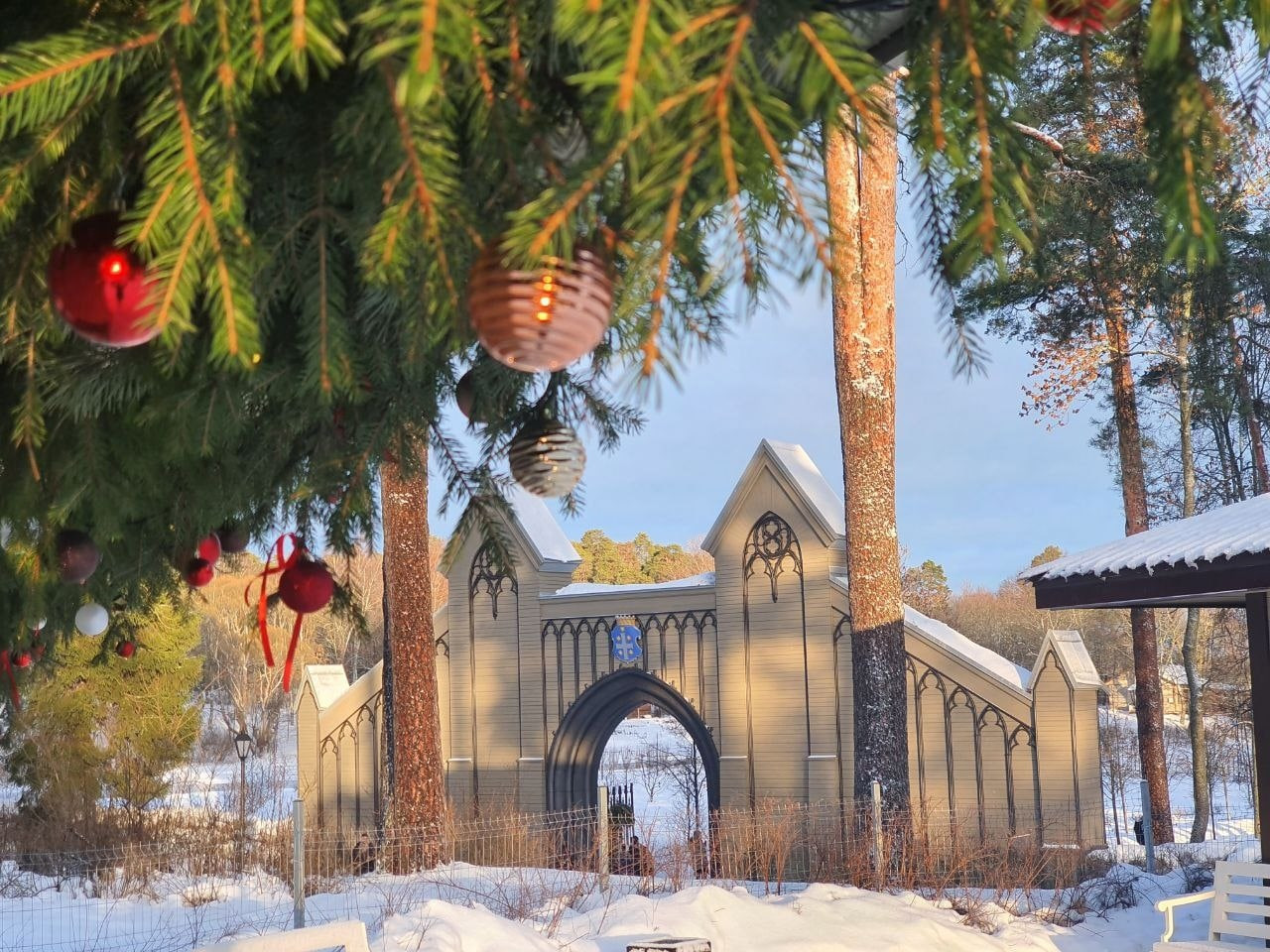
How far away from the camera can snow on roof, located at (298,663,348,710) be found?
14570 mm

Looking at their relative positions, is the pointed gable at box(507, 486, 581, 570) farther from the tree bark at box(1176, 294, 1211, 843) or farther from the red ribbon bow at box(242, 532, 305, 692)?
the red ribbon bow at box(242, 532, 305, 692)

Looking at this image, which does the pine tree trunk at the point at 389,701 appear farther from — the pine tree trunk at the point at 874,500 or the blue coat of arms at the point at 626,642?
the pine tree trunk at the point at 874,500

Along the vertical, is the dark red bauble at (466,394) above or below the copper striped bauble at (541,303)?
above

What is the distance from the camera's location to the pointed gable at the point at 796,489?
11859 mm

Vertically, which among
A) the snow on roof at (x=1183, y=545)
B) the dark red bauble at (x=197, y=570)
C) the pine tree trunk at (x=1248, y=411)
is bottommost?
the dark red bauble at (x=197, y=570)

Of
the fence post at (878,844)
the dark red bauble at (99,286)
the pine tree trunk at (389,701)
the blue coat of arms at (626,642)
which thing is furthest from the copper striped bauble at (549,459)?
the blue coat of arms at (626,642)

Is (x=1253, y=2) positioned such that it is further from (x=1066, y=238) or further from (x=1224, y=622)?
(x=1224, y=622)

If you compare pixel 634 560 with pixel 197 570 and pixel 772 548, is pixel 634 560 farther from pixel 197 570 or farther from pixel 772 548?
pixel 197 570

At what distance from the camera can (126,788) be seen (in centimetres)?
1440

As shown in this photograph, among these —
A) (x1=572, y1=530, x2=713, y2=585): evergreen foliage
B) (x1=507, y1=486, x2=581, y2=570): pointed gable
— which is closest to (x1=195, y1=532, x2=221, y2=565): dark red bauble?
(x1=507, y1=486, x2=581, y2=570): pointed gable

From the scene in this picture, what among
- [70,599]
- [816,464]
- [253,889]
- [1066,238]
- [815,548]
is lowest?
[253,889]

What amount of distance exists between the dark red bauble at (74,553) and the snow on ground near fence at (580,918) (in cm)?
409

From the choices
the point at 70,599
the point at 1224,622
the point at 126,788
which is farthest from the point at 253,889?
the point at 1224,622

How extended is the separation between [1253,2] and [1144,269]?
497 inches
